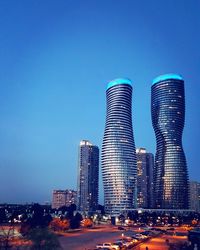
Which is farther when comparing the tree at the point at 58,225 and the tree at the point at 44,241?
the tree at the point at 58,225

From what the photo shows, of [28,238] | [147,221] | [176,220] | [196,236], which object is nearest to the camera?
[28,238]

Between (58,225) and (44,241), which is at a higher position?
(44,241)

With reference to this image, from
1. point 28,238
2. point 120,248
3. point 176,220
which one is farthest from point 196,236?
point 176,220

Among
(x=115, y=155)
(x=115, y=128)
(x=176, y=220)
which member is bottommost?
(x=176, y=220)

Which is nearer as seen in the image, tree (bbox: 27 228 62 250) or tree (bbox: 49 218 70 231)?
tree (bbox: 27 228 62 250)

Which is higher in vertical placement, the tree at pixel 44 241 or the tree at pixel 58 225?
the tree at pixel 44 241

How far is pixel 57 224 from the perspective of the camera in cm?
10950

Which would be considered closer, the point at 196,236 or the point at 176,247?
the point at 196,236

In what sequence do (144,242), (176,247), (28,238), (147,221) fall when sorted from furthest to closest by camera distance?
(147,221) < (144,242) < (176,247) < (28,238)

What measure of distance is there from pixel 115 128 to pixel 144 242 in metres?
127

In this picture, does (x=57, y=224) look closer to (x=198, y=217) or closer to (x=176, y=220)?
(x=176, y=220)

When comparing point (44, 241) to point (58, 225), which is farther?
point (58, 225)

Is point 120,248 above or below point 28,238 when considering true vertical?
below

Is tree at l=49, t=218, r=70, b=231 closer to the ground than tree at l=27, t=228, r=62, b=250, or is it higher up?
closer to the ground
